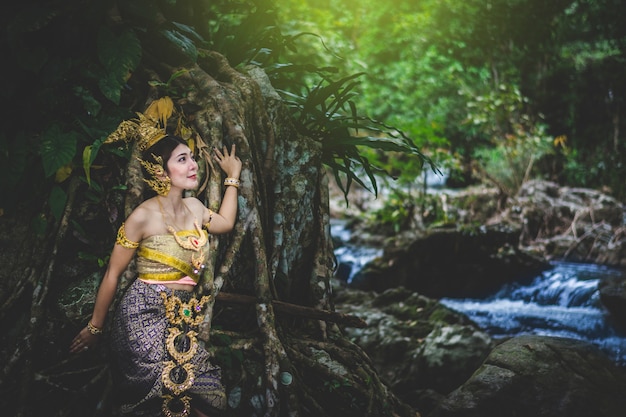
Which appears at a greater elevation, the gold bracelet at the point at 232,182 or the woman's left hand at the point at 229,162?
the woman's left hand at the point at 229,162

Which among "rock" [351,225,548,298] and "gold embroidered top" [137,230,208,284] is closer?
"gold embroidered top" [137,230,208,284]

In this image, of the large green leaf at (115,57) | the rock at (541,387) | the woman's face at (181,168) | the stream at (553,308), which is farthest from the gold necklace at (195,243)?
the stream at (553,308)

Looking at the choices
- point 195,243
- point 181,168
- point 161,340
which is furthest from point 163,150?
point 161,340

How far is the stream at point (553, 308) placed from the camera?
20.1 feet

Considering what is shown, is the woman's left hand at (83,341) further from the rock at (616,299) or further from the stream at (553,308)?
the rock at (616,299)

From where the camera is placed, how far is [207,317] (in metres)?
2.30

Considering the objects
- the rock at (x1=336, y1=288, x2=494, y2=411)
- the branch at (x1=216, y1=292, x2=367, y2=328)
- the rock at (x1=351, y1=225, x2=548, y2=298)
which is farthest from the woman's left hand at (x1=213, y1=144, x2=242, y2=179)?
the rock at (x1=351, y1=225, x2=548, y2=298)

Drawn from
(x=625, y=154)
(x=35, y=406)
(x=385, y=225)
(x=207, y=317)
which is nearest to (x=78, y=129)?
(x=207, y=317)

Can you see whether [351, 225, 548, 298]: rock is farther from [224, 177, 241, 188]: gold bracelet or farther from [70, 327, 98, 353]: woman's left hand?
[70, 327, 98, 353]: woman's left hand

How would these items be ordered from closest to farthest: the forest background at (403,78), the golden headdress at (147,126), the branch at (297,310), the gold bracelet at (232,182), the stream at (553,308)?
1. the golden headdress at (147,126)
2. the forest background at (403,78)
3. the gold bracelet at (232,182)
4. the branch at (297,310)
5. the stream at (553,308)

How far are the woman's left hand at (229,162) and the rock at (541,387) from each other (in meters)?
2.22

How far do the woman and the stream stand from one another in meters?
5.06

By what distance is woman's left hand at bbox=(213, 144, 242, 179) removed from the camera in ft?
8.38

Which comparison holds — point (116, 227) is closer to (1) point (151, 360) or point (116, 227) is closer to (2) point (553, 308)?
(1) point (151, 360)
